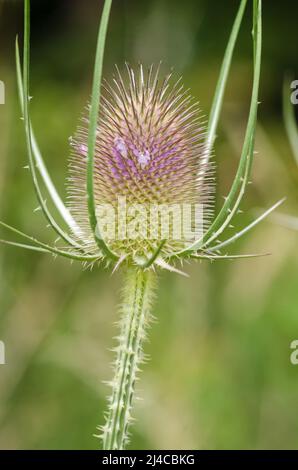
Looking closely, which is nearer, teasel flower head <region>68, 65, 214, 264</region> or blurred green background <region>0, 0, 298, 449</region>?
teasel flower head <region>68, 65, 214, 264</region>

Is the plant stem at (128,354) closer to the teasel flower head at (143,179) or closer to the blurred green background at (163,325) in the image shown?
the teasel flower head at (143,179)

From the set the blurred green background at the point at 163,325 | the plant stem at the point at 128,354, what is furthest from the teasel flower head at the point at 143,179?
the blurred green background at the point at 163,325

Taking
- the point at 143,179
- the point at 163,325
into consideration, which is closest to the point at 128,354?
the point at 143,179

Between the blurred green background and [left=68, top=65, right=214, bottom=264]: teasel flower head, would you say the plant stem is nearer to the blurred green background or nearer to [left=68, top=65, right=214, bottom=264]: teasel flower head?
[left=68, top=65, right=214, bottom=264]: teasel flower head

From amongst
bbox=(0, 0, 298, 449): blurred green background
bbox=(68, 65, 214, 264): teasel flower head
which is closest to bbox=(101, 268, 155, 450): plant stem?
bbox=(68, 65, 214, 264): teasel flower head

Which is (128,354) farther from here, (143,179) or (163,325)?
(163,325)

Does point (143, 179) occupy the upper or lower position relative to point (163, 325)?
upper
